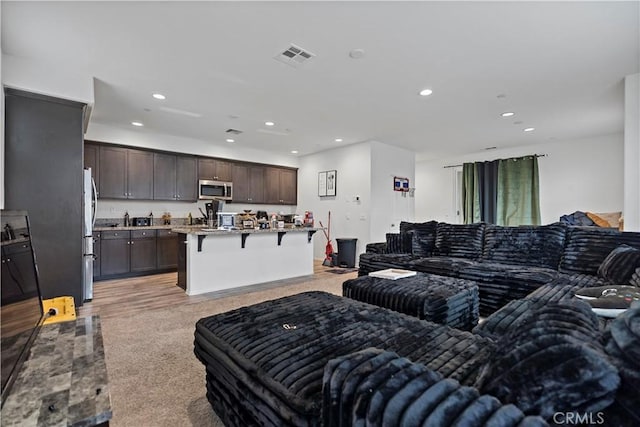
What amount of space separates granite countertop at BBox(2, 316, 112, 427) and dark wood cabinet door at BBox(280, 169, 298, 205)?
652 centimetres

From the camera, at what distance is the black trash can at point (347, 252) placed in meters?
6.21

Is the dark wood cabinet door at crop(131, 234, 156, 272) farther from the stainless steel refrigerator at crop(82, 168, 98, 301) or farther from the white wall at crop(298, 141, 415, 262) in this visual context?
the white wall at crop(298, 141, 415, 262)

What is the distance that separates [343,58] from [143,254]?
4.64 m

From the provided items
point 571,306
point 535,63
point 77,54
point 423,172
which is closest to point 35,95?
point 77,54

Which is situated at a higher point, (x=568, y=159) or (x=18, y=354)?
(x=568, y=159)

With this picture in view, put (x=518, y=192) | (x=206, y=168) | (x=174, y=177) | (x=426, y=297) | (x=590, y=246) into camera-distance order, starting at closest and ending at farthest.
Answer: (x=426, y=297) → (x=590, y=246) → (x=174, y=177) → (x=206, y=168) → (x=518, y=192)

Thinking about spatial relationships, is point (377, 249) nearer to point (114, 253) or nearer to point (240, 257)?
point (240, 257)

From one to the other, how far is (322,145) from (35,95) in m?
4.64

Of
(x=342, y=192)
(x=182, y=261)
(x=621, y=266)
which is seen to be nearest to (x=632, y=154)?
(x=621, y=266)

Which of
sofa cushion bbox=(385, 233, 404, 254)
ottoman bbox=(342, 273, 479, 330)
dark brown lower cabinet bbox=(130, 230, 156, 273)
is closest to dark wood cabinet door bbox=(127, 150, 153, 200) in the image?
dark brown lower cabinet bbox=(130, 230, 156, 273)

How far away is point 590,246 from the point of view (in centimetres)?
314

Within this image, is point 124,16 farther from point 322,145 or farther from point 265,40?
point 322,145

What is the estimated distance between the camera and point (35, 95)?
10.4 feet

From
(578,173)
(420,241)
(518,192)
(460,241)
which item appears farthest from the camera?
(518,192)
